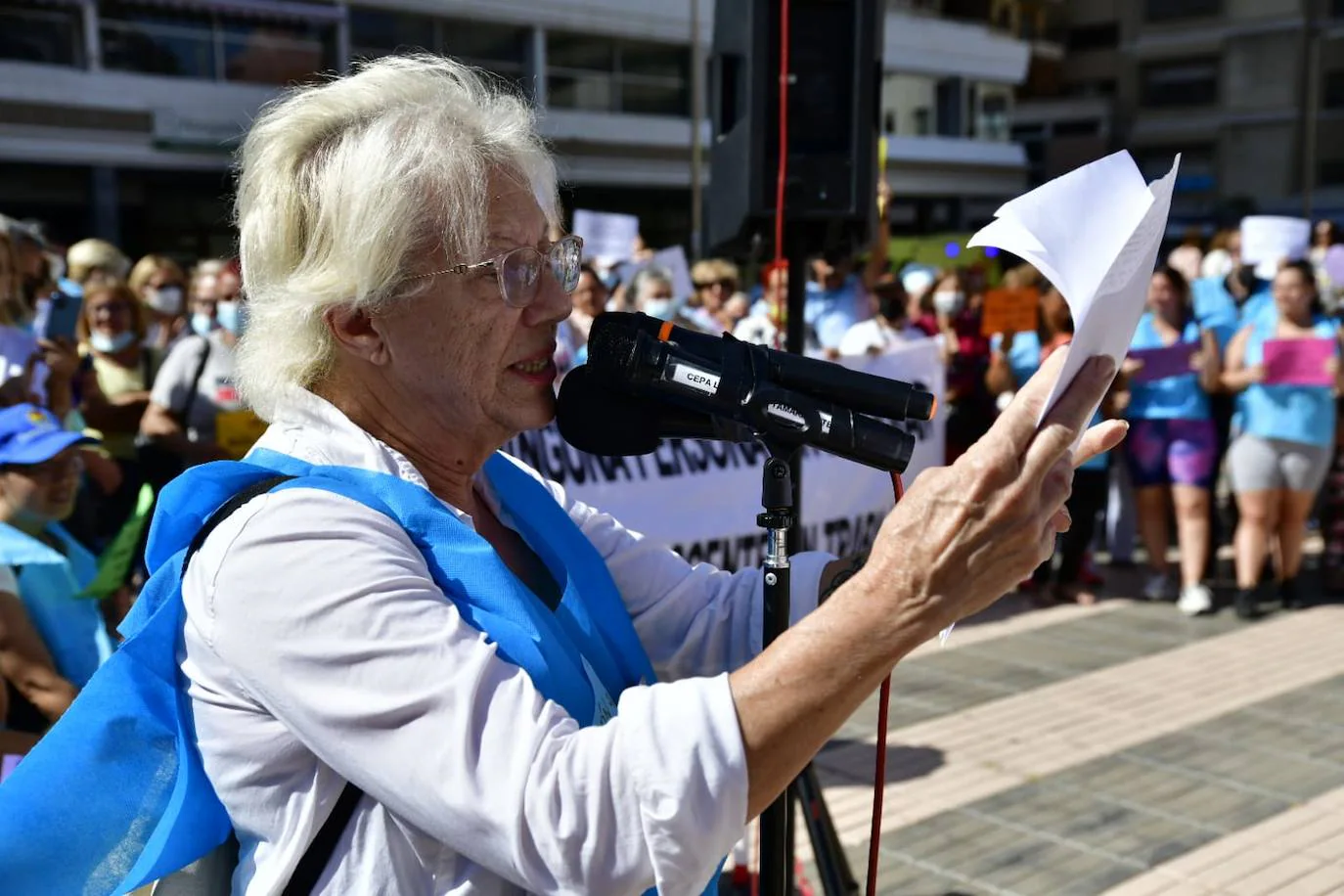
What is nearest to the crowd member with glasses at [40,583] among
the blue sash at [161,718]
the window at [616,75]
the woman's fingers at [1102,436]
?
the blue sash at [161,718]

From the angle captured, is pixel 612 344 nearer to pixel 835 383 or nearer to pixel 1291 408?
pixel 835 383

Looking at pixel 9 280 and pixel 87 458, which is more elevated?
pixel 9 280

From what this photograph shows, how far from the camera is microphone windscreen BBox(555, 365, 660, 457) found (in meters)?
1.63

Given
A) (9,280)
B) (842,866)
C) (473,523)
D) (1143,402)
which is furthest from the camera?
(1143,402)

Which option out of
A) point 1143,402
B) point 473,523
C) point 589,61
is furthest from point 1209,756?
point 589,61

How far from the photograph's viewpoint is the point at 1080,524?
720 centimetres

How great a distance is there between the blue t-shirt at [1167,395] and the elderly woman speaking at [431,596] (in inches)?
227

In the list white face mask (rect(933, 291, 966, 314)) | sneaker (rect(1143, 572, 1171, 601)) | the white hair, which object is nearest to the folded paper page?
the white hair

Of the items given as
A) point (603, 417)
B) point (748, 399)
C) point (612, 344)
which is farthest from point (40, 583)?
point (748, 399)

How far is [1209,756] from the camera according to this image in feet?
15.3

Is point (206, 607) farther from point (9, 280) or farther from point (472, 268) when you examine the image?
point (9, 280)

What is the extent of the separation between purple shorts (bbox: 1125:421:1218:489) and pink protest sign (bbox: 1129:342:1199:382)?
10.8 inches

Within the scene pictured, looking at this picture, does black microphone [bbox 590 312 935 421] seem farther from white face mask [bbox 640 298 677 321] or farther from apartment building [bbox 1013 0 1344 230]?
apartment building [bbox 1013 0 1344 230]

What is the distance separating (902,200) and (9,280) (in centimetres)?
3165
